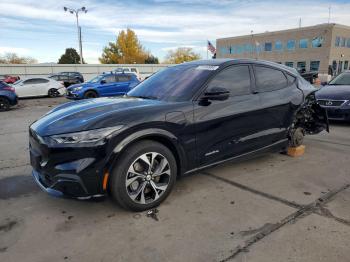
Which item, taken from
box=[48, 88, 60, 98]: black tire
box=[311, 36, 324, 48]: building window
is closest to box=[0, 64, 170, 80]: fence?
box=[48, 88, 60, 98]: black tire

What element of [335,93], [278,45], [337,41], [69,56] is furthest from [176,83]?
[69,56]

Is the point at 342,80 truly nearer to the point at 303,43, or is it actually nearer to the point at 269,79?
the point at 269,79

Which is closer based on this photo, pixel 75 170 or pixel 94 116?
pixel 75 170

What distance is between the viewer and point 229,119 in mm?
3762

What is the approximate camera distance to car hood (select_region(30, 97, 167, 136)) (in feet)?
9.61

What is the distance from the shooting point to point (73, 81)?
24.6m

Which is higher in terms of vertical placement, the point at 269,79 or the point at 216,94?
the point at 269,79

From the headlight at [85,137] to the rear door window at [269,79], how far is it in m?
2.39

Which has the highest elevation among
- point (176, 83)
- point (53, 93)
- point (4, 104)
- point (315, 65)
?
point (315, 65)

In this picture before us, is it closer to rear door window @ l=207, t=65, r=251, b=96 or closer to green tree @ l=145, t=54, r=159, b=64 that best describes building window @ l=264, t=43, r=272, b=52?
green tree @ l=145, t=54, r=159, b=64

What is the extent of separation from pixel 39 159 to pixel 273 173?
3.15m

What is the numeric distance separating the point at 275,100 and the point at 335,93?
168 inches

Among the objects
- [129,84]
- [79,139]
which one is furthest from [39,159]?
[129,84]

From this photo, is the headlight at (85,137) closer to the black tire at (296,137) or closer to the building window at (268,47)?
the black tire at (296,137)
